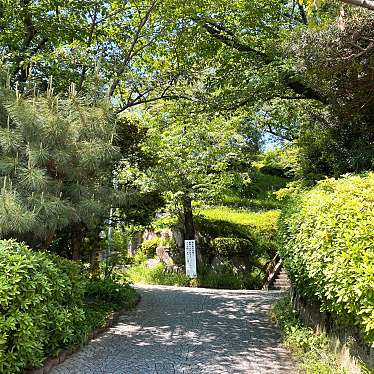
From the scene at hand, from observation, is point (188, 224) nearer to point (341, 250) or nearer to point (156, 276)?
point (156, 276)

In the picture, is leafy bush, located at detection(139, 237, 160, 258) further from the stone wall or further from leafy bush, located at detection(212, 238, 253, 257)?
the stone wall

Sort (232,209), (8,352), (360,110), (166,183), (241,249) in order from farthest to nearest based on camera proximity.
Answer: (232,209), (241,249), (166,183), (360,110), (8,352)

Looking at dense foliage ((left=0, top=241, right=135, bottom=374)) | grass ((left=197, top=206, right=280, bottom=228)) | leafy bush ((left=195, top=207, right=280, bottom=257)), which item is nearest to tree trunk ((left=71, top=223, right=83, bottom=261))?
dense foliage ((left=0, top=241, right=135, bottom=374))

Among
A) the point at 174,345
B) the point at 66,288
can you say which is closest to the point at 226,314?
the point at 174,345

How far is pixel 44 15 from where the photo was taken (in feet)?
24.1

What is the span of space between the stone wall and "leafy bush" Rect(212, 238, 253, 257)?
7.46m

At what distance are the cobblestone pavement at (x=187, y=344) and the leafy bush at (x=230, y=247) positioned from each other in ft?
15.9

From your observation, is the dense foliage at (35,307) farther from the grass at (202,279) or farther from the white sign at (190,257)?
the grass at (202,279)

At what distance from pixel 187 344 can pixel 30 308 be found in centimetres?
214

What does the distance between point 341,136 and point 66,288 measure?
18.8 feet

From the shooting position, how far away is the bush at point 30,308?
11.6 feet

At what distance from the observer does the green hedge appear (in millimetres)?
2805

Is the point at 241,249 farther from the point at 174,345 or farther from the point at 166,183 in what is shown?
the point at 174,345

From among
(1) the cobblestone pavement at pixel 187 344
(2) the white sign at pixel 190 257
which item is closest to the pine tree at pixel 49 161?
(1) the cobblestone pavement at pixel 187 344
